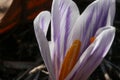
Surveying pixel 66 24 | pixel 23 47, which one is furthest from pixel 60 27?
pixel 23 47

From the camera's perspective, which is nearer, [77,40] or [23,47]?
[77,40]

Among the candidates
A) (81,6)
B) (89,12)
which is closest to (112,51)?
(81,6)

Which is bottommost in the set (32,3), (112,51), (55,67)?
(112,51)

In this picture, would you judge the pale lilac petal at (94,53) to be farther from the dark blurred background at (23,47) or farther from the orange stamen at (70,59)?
the dark blurred background at (23,47)

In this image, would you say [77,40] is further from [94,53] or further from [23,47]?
[23,47]

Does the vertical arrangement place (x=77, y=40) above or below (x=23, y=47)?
above

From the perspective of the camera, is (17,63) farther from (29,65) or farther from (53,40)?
(53,40)

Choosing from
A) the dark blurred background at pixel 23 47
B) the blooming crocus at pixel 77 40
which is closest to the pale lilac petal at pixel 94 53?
the blooming crocus at pixel 77 40
